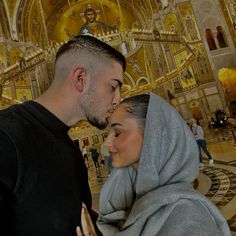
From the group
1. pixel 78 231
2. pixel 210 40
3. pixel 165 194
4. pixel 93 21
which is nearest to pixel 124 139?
pixel 165 194

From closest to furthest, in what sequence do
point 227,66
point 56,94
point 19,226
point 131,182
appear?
point 19,226 < point 56,94 < point 131,182 < point 227,66

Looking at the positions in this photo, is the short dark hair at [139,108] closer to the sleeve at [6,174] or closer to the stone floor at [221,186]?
the sleeve at [6,174]

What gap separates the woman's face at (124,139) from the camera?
108 cm

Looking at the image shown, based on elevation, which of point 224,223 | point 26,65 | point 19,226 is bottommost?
point 224,223

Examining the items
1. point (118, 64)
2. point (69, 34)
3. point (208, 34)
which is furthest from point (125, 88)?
point (118, 64)

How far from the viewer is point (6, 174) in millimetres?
695

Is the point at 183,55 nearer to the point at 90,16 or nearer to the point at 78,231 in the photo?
the point at 90,16

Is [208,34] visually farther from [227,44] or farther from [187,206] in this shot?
[187,206]

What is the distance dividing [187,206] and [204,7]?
735 inches

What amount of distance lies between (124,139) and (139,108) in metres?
0.16

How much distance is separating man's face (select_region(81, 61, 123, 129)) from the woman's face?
0.08 metres

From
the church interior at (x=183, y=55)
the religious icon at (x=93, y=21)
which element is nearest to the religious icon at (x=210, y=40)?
the church interior at (x=183, y=55)

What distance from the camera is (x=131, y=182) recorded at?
124 cm

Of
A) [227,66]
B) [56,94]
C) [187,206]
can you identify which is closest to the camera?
[187,206]
